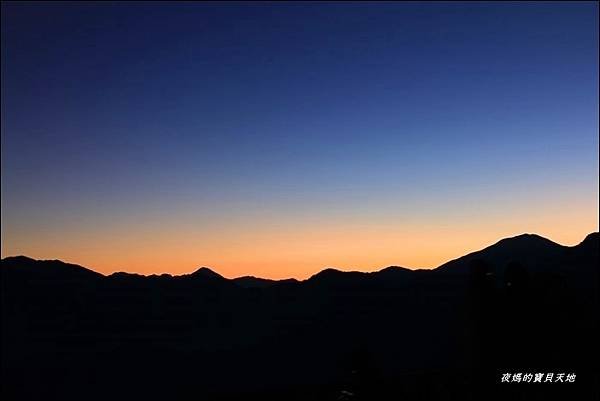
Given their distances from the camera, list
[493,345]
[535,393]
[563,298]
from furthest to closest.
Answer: [563,298], [493,345], [535,393]

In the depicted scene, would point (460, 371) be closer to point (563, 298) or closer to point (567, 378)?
point (567, 378)

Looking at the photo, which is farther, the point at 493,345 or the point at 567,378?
the point at 493,345

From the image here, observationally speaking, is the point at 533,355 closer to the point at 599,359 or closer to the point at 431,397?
the point at 599,359

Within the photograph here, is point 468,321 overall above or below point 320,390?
above

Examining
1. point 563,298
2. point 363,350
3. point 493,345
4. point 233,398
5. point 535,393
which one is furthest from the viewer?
point 563,298

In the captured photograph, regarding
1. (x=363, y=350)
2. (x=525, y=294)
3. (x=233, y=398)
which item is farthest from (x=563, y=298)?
(x=233, y=398)

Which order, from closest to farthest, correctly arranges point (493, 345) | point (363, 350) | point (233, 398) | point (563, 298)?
point (363, 350) < point (493, 345) < point (233, 398) < point (563, 298)

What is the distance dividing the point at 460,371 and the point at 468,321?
2765mm

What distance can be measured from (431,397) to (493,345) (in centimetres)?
463

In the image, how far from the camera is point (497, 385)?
26.9 meters

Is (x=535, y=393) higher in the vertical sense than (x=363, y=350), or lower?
lower

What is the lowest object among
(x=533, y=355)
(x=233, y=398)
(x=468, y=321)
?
(x=233, y=398)

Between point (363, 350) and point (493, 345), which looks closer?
point (363, 350)

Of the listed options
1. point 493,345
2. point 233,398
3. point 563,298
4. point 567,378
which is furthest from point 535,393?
point 233,398
